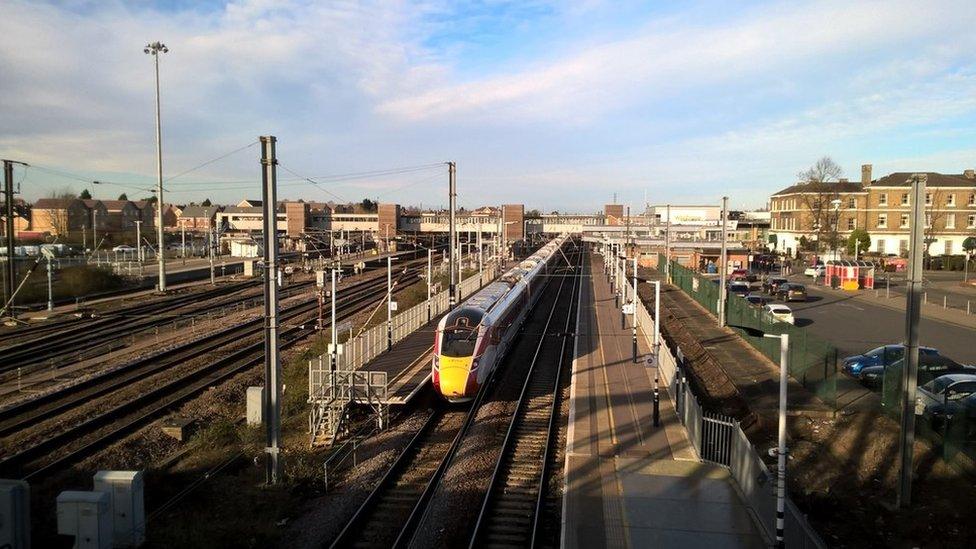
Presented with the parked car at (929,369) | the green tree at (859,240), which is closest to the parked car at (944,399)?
the parked car at (929,369)

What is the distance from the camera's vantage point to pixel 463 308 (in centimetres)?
2072

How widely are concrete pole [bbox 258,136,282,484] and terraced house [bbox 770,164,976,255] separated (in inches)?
2572

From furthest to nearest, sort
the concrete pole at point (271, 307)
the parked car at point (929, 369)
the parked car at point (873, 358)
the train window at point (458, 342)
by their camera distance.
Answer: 1. the parked car at point (873, 358)
2. the parked car at point (929, 369)
3. the train window at point (458, 342)
4. the concrete pole at point (271, 307)

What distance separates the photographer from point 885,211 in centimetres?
7631

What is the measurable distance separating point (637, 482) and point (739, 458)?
199 cm

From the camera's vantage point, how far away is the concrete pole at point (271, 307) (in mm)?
13602

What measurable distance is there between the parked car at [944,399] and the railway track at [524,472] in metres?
8.42

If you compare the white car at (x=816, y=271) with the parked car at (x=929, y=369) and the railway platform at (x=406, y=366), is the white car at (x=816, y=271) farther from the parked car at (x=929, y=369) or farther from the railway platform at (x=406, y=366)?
the railway platform at (x=406, y=366)

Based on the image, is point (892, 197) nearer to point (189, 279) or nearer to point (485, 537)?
point (189, 279)

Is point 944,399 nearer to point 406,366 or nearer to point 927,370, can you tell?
point 927,370

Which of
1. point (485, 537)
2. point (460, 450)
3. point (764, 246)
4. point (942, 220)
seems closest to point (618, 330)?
point (460, 450)

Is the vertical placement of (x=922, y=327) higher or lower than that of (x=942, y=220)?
lower

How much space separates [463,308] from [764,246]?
89.9 metres

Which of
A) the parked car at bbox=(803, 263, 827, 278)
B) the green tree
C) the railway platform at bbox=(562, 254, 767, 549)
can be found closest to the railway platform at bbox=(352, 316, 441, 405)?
the railway platform at bbox=(562, 254, 767, 549)
